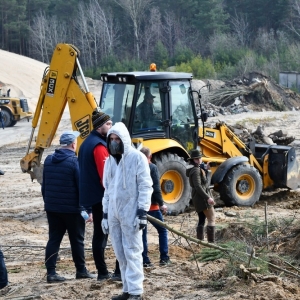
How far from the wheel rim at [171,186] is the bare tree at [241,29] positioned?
5957cm

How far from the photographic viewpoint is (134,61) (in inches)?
2534

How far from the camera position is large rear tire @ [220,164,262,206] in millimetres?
14375

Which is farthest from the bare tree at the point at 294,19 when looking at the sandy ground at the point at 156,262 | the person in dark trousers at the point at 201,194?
the person in dark trousers at the point at 201,194

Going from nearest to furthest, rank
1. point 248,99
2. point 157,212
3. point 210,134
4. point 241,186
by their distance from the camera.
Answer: point 157,212
point 241,186
point 210,134
point 248,99

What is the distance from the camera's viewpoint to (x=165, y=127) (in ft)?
44.8

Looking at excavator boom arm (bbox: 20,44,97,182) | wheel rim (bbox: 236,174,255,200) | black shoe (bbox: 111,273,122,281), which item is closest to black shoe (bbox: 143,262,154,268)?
black shoe (bbox: 111,273,122,281)

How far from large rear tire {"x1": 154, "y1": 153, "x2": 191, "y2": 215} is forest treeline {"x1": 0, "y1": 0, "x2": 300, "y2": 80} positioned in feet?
172

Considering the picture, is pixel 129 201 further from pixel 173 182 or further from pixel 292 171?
pixel 292 171

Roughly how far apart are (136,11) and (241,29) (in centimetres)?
1055

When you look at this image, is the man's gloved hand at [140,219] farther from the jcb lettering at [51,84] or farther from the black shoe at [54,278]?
the jcb lettering at [51,84]

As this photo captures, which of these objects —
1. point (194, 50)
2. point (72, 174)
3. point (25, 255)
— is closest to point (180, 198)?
point (25, 255)

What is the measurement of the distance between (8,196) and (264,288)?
1050cm

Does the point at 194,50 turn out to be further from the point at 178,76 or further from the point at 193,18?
the point at 178,76

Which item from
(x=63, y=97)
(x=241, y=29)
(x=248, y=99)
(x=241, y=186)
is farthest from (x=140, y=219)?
(x=241, y=29)
